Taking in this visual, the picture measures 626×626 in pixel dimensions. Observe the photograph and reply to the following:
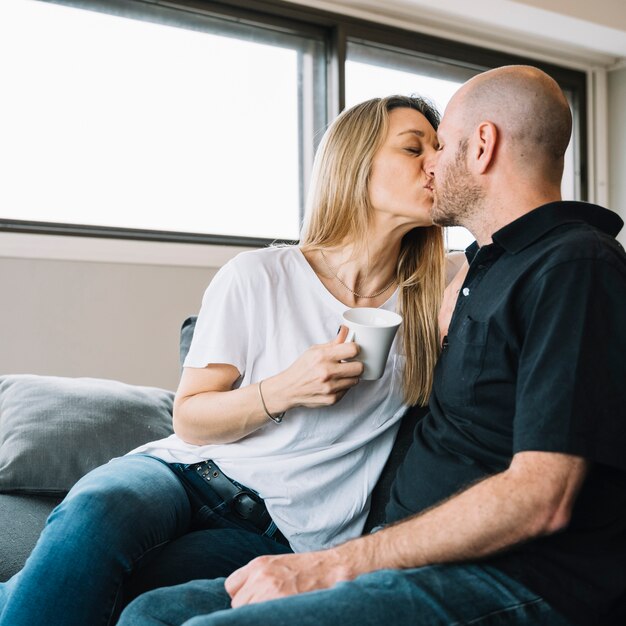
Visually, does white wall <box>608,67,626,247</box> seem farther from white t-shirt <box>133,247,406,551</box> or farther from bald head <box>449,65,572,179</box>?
bald head <box>449,65,572,179</box>

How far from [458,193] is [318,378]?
37 cm

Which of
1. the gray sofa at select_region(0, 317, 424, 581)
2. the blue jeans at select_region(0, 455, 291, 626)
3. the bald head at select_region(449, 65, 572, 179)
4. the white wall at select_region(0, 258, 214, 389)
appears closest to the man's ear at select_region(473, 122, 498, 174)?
the bald head at select_region(449, 65, 572, 179)

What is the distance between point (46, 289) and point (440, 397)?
5.46 ft

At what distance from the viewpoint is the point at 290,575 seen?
1090 mm

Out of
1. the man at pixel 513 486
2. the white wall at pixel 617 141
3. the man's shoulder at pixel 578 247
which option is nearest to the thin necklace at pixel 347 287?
the man at pixel 513 486

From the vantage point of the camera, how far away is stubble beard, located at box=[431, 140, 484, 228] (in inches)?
51.9

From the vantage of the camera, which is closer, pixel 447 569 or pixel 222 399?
pixel 447 569

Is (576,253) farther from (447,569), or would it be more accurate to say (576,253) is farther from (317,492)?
(317,492)

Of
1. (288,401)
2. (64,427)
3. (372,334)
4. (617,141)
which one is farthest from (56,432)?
(617,141)

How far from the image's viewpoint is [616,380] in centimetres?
101

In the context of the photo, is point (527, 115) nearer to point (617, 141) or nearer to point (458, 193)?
point (458, 193)

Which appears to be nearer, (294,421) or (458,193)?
(458,193)

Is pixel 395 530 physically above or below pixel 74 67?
below

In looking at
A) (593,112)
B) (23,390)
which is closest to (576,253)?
(23,390)
